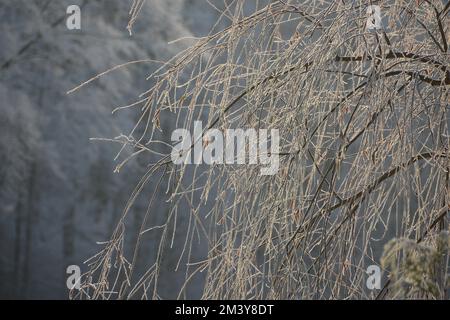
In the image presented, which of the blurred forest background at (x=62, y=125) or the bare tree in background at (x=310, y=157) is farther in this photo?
the blurred forest background at (x=62, y=125)

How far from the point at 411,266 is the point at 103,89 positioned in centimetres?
625

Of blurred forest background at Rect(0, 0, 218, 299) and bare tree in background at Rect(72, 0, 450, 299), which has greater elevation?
blurred forest background at Rect(0, 0, 218, 299)

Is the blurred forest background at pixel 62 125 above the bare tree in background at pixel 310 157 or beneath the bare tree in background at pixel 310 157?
above

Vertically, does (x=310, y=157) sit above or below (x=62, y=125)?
below

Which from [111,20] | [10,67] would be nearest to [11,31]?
[10,67]

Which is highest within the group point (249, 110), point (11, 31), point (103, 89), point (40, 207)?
point (11, 31)

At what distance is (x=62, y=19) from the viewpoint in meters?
7.39

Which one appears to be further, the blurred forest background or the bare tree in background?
the blurred forest background

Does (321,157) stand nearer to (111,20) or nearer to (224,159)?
(224,159)

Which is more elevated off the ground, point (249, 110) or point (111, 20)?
point (111, 20)

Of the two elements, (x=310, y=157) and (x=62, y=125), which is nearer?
(x=310, y=157)
